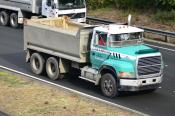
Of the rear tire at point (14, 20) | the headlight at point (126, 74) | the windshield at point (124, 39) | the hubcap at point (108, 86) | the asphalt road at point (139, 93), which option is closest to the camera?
the asphalt road at point (139, 93)

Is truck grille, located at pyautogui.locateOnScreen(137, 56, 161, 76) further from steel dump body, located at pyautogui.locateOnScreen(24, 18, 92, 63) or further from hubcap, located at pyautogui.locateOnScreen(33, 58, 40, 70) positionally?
hubcap, located at pyautogui.locateOnScreen(33, 58, 40, 70)

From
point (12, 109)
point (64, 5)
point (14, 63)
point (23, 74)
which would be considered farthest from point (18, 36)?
point (12, 109)

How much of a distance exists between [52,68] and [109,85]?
3233 millimetres

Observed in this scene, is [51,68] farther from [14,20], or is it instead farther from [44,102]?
[14,20]

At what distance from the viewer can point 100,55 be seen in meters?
16.7

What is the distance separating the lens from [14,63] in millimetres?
21266

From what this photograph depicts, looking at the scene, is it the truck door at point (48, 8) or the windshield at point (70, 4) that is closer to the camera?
the truck door at point (48, 8)

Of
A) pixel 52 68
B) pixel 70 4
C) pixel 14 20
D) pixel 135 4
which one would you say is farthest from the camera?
pixel 135 4

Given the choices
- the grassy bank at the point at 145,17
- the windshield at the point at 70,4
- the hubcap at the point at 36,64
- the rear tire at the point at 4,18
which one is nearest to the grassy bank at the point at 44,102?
the hubcap at the point at 36,64

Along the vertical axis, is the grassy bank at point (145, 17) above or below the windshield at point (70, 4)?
below

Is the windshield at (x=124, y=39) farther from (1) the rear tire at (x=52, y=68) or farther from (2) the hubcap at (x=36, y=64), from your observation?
(2) the hubcap at (x=36, y=64)

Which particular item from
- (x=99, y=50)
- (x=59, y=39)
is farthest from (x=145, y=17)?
(x=99, y=50)

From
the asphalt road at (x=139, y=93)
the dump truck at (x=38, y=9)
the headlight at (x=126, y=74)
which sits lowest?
the asphalt road at (x=139, y=93)

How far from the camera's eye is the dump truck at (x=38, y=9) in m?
28.7
